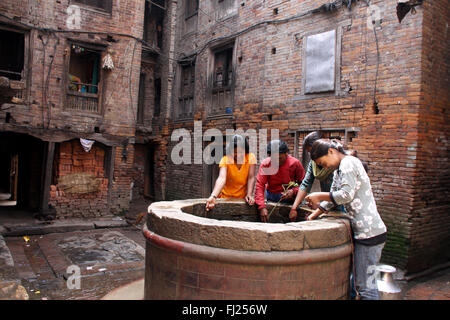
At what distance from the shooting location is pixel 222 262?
9.39 feet

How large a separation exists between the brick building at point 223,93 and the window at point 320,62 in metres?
0.03

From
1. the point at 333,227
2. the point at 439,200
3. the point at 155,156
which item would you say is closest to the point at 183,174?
the point at 155,156

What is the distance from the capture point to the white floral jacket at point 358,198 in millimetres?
3098

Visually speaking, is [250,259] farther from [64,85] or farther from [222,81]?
[64,85]

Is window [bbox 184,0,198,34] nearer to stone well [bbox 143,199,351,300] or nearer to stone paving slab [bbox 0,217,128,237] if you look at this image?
stone paving slab [bbox 0,217,128,237]

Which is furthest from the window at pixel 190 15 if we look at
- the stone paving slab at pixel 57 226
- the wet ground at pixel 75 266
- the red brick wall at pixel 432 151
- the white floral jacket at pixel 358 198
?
the white floral jacket at pixel 358 198

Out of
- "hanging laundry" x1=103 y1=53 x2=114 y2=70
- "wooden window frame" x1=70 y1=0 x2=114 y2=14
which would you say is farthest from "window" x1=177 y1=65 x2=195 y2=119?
"wooden window frame" x1=70 y1=0 x2=114 y2=14

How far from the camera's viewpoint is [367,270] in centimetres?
322

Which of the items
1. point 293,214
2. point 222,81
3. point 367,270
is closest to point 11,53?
point 222,81

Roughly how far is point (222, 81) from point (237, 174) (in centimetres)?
699

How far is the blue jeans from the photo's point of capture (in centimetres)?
321

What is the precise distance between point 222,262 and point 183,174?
974 centimetres

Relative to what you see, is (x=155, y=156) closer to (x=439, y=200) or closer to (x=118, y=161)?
(x=118, y=161)

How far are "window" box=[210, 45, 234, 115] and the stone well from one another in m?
7.78
